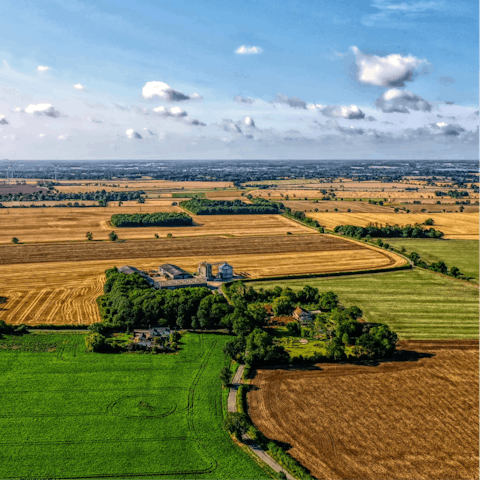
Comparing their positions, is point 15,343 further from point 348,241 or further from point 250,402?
point 348,241

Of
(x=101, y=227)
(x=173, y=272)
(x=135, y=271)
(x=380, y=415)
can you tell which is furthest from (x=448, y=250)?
(x=101, y=227)

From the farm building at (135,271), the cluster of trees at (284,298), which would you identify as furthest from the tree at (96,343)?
the farm building at (135,271)

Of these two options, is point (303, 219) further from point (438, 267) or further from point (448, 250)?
point (438, 267)

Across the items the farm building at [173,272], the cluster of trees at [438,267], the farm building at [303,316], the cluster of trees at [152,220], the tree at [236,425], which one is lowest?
the tree at [236,425]

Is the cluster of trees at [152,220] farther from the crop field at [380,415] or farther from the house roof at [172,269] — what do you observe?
the crop field at [380,415]

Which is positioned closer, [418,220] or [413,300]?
[413,300]

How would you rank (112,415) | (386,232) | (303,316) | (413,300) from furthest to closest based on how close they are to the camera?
(386,232), (413,300), (303,316), (112,415)
